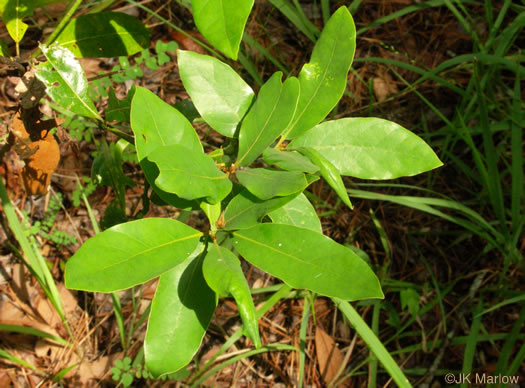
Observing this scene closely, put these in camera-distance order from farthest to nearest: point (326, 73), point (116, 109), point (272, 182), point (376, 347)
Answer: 1. point (376, 347)
2. point (116, 109)
3. point (326, 73)
4. point (272, 182)

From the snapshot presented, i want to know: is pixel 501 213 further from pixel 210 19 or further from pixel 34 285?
pixel 34 285

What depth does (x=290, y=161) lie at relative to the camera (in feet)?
2.74

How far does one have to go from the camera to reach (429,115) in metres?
2.23

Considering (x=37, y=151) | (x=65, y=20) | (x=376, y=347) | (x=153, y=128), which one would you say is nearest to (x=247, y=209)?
(x=153, y=128)

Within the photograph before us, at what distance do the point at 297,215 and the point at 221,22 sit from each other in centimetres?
46

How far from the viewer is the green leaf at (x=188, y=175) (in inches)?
28.6

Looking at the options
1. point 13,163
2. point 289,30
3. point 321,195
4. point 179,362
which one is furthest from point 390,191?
point 13,163

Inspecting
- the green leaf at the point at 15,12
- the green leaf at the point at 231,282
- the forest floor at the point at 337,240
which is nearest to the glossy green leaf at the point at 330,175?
the green leaf at the point at 231,282

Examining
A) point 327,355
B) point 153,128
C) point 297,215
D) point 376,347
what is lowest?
point 327,355

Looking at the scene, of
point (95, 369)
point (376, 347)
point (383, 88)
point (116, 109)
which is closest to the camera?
point (116, 109)

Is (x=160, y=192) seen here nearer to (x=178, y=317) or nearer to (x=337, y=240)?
(x=178, y=317)

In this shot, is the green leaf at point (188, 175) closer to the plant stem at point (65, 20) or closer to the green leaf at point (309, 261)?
the green leaf at point (309, 261)

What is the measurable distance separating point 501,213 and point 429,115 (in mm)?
620

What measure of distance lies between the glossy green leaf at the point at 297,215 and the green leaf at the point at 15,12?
0.80m
